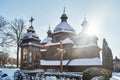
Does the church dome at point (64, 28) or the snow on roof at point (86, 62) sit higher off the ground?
the church dome at point (64, 28)

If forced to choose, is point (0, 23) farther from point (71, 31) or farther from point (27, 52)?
point (71, 31)

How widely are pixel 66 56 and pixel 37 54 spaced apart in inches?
258

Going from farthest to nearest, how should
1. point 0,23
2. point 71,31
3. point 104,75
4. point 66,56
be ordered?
point 71,31
point 66,56
point 0,23
point 104,75

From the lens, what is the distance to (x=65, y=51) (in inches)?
1366

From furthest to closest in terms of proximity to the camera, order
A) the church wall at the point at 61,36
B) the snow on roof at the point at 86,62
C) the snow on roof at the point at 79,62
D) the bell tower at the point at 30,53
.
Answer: the church wall at the point at 61,36 → the bell tower at the point at 30,53 → the snow on roof at the point at 79,62 → the snow on roof at the point at 86,62

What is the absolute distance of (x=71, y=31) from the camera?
38.5 meters

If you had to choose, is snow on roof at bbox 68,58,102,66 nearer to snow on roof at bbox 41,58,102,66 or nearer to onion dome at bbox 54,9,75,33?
snow on roof at bbox 41,58,102,66

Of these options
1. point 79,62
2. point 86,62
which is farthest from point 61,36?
point 86,62

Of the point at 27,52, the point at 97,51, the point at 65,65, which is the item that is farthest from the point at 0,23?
the point at 97,51

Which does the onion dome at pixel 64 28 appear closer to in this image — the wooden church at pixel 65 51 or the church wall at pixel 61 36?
the wooden church at pixel 65 51

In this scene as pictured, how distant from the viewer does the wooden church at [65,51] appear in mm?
30922

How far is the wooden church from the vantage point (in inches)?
1217

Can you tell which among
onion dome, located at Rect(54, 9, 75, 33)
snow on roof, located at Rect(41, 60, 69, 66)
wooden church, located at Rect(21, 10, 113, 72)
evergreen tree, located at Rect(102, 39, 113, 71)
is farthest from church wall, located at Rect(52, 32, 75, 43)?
evergreen tree, located at Rect(102, 39, 113, 71)

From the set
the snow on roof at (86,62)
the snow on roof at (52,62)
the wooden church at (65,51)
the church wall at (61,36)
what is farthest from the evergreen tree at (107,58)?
the church wall at (61,36)
